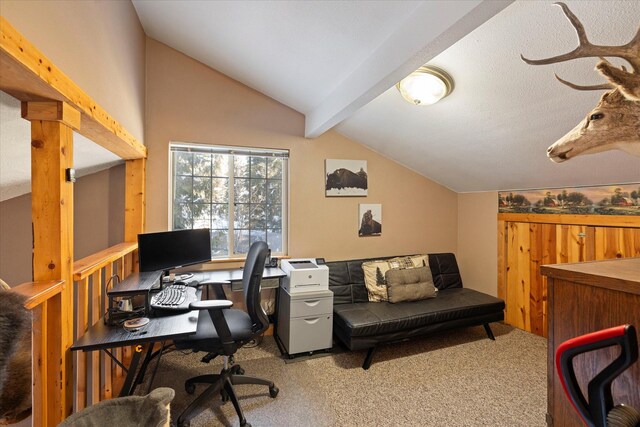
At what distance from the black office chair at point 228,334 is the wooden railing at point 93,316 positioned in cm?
49

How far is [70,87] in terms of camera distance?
4.05 feet

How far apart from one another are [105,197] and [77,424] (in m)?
2.21

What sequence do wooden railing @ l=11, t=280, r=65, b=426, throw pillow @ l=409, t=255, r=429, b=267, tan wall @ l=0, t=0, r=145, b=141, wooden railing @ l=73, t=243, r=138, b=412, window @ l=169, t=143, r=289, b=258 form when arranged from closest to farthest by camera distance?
tan wall @ l=0, t=0, r=145, b=141 < wooden railing @ l=11, t=280, r=65, b=426 < wooden railing @ l=73, t=243, r=138, b=412 < window @ l=169, t=143, r=289, b=258 < throw pillow @ l=409, t=255, r=429, b=267

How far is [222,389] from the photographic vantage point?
204cm

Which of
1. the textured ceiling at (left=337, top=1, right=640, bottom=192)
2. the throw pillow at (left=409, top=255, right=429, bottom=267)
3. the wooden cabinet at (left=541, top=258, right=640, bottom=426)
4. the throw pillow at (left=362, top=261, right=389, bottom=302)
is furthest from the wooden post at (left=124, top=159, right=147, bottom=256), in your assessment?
the wooden cabinet at (left=541, top=258, right=640, bottom=426)

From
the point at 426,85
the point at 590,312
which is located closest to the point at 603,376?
the point at 590,312

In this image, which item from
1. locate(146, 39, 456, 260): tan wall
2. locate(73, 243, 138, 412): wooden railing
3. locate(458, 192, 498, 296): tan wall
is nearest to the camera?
locate(73, 243, 138, 412): wooden railing

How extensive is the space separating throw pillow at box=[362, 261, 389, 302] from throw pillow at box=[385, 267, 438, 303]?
0.18 ft

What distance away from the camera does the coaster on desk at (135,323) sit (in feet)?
5.13

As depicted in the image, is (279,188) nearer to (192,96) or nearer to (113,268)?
(192,96)

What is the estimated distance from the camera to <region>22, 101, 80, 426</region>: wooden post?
4.04ft

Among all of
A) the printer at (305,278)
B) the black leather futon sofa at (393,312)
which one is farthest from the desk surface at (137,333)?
the black leather futon sofa at (393,312)

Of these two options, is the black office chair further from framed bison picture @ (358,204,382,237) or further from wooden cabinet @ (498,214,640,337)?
wooden cabinet @ (498,214,640,337)

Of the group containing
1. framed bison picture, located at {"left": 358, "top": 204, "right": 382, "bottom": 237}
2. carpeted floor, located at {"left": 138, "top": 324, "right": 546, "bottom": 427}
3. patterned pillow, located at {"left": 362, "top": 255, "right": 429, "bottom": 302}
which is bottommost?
carpeted floor, located at {"left": 138, "top": 324, "right": 546, "bottom": 427}
